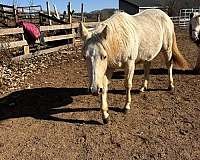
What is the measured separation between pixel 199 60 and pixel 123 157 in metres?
4.89

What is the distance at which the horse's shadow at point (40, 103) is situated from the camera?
5.66 meters

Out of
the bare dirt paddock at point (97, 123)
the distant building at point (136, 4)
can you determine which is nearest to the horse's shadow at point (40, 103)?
the bare dirt paddock at point (97, 123)

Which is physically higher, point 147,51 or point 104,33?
point 104,33

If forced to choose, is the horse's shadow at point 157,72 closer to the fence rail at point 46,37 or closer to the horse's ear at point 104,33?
the horse's ear at point 104,33

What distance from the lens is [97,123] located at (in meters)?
5.20

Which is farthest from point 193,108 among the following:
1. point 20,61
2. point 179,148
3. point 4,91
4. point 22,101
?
point 20,61

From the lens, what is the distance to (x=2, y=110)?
19.5 feet

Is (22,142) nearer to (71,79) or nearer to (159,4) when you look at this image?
(71,79)

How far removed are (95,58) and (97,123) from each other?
1.27m

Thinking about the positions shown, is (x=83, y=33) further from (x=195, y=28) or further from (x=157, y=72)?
(x=195, y=28)

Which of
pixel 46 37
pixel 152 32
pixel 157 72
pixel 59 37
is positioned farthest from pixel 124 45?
pixel 59 37

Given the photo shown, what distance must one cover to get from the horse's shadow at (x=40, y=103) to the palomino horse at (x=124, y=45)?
96cm

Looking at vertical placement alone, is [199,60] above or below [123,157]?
above

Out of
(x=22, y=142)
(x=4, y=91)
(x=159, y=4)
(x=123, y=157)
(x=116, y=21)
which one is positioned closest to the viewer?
(x=123, y=157)
